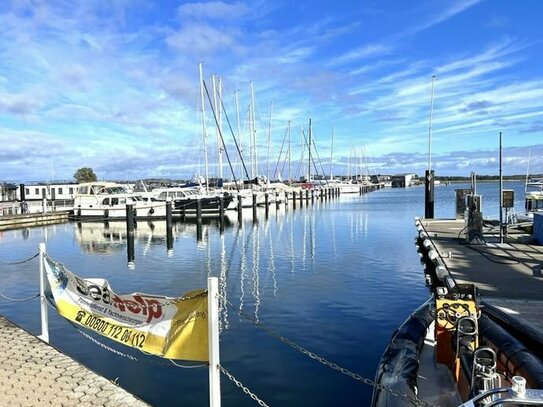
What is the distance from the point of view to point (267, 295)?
51.3 feet

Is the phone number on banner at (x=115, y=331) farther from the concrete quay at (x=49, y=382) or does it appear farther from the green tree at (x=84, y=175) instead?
the green tree at (x=84, y=175)

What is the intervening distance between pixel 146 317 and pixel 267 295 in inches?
385

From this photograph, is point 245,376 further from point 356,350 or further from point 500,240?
point 500,240

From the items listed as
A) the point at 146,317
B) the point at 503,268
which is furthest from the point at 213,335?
the point at 503,268

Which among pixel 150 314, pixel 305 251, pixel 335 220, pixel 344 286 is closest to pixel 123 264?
pixel 305 251

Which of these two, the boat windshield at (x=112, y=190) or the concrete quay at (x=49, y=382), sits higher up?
the boat windshield at (x=112, y=190)

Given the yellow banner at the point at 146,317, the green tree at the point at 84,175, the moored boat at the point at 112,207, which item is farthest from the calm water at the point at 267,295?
the green tree at the point at 84,175

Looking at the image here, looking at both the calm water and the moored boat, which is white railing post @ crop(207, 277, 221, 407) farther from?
the moored boat

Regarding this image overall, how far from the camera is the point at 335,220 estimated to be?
46.5m

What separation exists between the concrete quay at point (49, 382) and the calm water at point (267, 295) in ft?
5.22

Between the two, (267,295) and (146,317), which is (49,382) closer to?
(146,317)

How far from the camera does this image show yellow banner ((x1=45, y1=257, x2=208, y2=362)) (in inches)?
219

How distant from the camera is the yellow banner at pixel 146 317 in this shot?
5574 millimetres

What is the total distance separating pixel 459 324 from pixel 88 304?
209 inches
